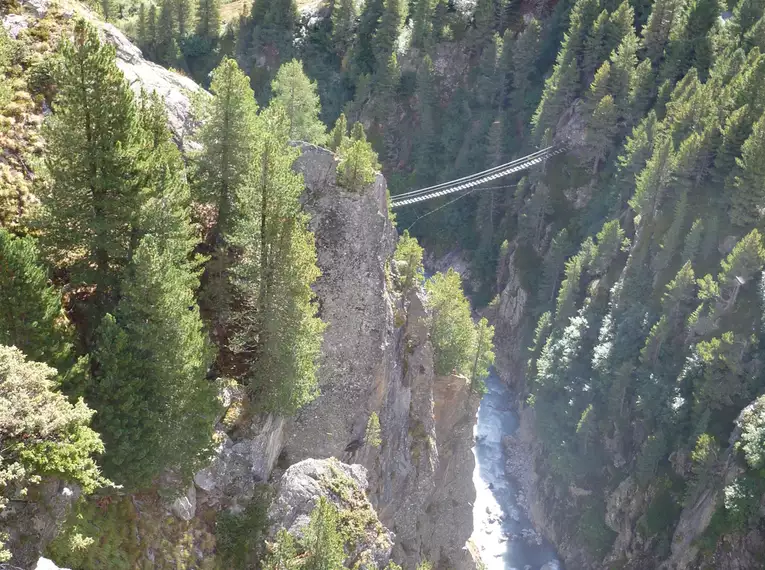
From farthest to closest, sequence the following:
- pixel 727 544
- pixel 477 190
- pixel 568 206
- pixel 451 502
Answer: pixel 477 190 < pixel 568 206 < pixel 727 544 < pixel 451 502

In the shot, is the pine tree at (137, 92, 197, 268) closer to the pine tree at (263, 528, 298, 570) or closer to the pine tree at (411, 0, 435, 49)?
the pine tree at (263, 528, 298, 570)

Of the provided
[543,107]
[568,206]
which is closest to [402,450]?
[568,206]

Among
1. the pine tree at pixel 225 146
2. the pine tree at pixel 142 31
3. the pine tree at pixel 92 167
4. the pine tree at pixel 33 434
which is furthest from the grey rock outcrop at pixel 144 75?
the pine tree at pixel 142 31

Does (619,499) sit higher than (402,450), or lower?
higher

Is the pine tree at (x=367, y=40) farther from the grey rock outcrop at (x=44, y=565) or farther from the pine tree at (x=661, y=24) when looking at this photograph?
the grey rock outcrop at (x=44, y=565)

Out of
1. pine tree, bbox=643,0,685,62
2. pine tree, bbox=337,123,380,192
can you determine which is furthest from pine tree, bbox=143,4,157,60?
pine tree, bbox=337,123,380,192

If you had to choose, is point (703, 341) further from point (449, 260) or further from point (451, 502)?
point (449, 260)

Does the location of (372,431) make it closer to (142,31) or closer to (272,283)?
(272,283)

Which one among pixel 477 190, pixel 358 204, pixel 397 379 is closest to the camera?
pixel 358 204
